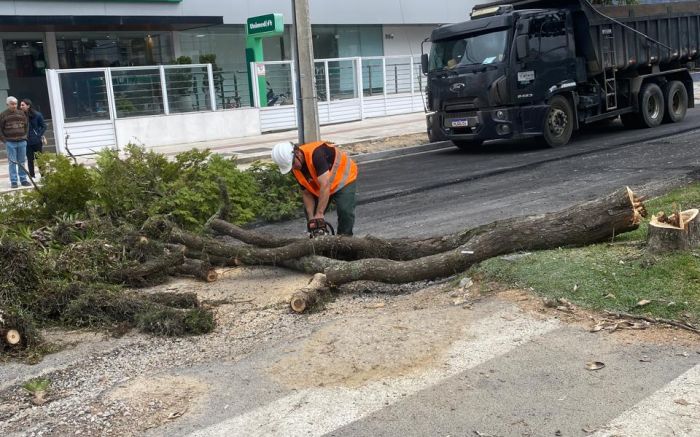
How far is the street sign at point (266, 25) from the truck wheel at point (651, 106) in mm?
10413

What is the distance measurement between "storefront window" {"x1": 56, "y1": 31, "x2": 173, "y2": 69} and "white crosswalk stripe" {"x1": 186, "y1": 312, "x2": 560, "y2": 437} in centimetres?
2157

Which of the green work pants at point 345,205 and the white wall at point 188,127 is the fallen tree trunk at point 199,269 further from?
the white wall at point 188,127

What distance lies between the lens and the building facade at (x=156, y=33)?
21.5 meters

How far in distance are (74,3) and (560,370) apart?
21.0m

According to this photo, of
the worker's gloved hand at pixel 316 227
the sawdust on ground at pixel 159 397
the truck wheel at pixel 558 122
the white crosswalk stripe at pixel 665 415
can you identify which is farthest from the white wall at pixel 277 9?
the white crosswalk stripe at pixel 665 415

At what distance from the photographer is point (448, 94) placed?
14875 mm

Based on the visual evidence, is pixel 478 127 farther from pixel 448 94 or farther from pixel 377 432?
pixel 377 432

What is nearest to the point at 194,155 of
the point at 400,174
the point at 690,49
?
the point at 400,174

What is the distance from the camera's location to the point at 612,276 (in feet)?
17.0

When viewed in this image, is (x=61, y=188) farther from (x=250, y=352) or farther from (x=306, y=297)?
(x=250, y=352)

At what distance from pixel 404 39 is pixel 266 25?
1174 cm

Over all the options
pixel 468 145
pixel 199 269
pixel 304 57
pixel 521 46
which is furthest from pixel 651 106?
pixel 199 269

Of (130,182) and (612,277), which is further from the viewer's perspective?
(130,182)

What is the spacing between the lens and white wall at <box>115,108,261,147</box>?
19203mm
